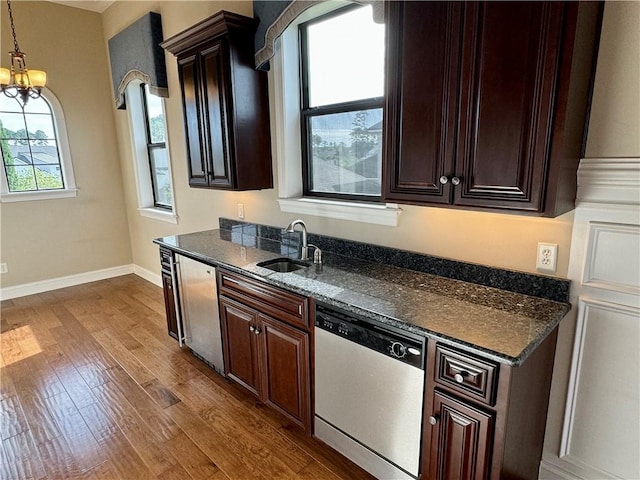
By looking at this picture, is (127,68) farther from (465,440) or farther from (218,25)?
(465,440)

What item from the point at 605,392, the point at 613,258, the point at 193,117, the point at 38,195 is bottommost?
the point at 605,392

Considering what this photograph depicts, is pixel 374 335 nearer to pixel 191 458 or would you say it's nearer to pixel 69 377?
pixel 191 458

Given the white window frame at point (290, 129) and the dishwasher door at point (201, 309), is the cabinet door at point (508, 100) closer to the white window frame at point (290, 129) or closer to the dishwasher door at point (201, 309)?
the white window frame at point (290, 129)

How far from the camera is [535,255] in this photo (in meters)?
1.58

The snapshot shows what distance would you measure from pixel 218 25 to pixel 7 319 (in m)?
3.43

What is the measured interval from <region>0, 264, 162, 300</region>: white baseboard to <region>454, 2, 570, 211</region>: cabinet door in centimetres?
403

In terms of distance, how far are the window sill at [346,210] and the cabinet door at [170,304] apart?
1.02 metres

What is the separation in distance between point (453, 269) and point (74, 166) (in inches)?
174

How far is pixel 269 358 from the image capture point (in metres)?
2.04

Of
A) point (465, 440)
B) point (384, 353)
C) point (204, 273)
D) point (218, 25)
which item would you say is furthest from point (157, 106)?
point (465, 440)

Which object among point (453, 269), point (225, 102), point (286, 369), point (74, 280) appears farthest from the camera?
point (74, 280)

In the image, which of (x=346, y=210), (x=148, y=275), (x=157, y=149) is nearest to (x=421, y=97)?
(x=346, y=210)

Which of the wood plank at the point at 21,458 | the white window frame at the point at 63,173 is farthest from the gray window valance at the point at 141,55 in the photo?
the wood plank at the point at 21,458

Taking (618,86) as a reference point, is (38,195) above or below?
below
